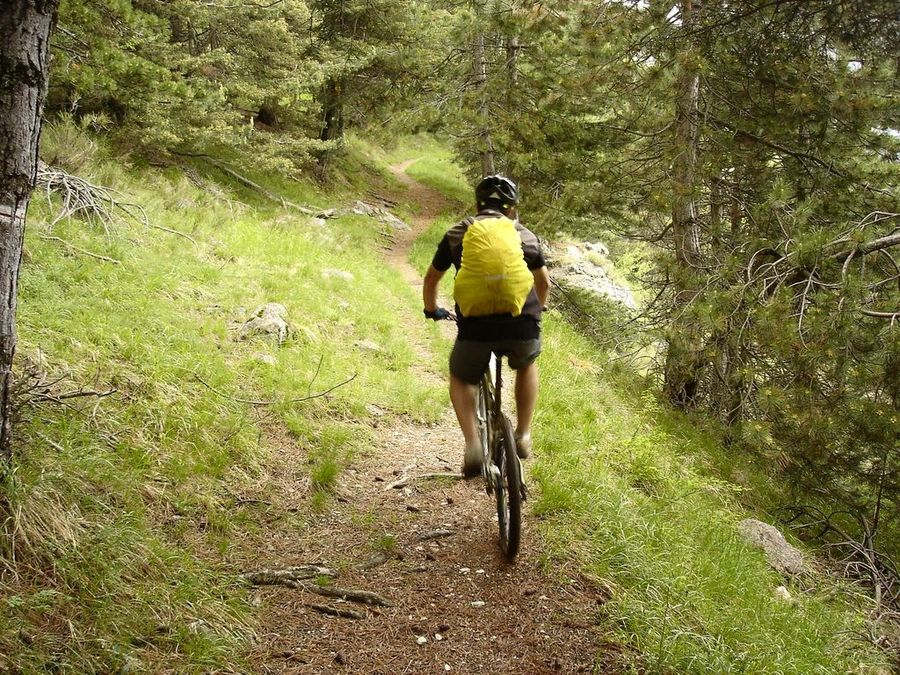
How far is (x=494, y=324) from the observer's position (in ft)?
12.2

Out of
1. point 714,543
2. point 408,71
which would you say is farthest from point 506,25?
point 408,71

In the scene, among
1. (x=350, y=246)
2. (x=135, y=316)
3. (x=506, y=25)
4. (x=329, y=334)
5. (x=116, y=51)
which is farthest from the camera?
(x=350, y=246)

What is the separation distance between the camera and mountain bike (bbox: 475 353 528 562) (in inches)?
145

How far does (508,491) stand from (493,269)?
1427 millimetres

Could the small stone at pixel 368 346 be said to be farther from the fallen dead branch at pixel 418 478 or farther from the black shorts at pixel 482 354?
the black shorts at pixel 482 354

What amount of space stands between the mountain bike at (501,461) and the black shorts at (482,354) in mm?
89

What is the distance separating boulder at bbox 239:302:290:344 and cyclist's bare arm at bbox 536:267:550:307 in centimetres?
385

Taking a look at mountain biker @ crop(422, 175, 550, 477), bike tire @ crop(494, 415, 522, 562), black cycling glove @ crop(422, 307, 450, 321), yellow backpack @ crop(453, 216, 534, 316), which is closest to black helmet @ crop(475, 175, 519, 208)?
mountain biker @ crop(422, 175, 550, 477)

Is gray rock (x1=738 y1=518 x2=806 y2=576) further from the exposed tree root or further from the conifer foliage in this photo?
the exposed tree root

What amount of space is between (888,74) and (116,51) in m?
8.50

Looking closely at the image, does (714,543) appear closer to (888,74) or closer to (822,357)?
(822,357)

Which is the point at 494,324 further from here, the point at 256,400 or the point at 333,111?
the point at 333,111

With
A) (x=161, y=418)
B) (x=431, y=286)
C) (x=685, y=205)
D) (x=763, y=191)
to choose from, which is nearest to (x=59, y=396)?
(x=161, y=418)

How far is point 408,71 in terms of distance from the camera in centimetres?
1795
